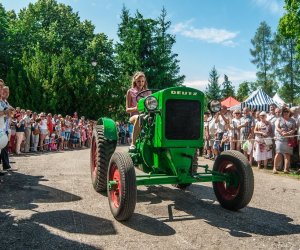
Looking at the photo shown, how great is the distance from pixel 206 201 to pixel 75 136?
50.6ft

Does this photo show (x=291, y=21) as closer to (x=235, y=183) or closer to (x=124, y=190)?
(x=235, y=183)

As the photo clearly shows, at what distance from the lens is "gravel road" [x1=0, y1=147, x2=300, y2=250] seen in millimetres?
3857

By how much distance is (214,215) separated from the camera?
5.01m

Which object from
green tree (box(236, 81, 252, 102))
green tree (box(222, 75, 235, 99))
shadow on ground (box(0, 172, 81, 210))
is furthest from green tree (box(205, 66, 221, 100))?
shadow on ground (box(0, 172, 81, 210))

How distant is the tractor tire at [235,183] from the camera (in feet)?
16.4

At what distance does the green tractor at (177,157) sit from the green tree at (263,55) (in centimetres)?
5383

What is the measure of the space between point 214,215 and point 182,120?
1.40 meters

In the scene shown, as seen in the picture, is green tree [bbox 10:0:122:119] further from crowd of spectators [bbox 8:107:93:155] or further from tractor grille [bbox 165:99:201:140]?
tractor grille [bbox 165:99:201:140]

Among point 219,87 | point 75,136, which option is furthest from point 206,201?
point 219,87

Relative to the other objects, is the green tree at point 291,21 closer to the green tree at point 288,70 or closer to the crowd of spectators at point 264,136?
the crowd of spectators at point 264,136

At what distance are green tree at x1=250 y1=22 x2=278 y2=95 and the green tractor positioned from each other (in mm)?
53832

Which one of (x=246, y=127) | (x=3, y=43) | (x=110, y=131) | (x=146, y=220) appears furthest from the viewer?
(x=3, y=43)

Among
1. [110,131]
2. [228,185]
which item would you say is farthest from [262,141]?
[110,131]

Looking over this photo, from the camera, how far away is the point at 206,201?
19.3ft
